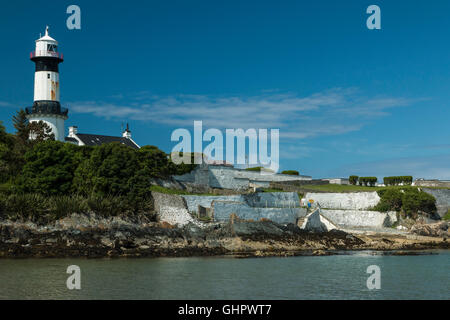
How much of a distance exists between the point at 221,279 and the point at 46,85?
3464 cm

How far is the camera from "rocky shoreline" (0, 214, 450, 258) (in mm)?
30812

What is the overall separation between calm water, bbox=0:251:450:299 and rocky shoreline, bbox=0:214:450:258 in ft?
8.29

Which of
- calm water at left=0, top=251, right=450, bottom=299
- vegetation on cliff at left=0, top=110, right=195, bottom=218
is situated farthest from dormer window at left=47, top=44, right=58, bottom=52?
calm water at left=0, top=251, right=450, bottom=299

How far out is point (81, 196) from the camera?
3725cm

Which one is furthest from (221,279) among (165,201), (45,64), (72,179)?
(45,64)

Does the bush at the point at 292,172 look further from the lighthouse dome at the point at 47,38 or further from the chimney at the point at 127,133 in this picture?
the lighthouse dome at the point at 47,38

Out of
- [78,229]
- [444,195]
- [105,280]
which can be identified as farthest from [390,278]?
[444,195]

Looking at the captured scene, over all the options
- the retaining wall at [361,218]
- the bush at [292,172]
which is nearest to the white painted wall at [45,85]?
the retaining wall at [361,218]

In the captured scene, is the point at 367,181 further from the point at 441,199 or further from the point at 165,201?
the point at 165,201

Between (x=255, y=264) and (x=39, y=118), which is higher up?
(x=39, y=118)

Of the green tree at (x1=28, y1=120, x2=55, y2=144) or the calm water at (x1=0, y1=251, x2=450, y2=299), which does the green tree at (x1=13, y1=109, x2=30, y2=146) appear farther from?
the calm water at (x1=0, y1=251, x2=450, y2=299)

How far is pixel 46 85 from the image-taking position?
50.2 m
